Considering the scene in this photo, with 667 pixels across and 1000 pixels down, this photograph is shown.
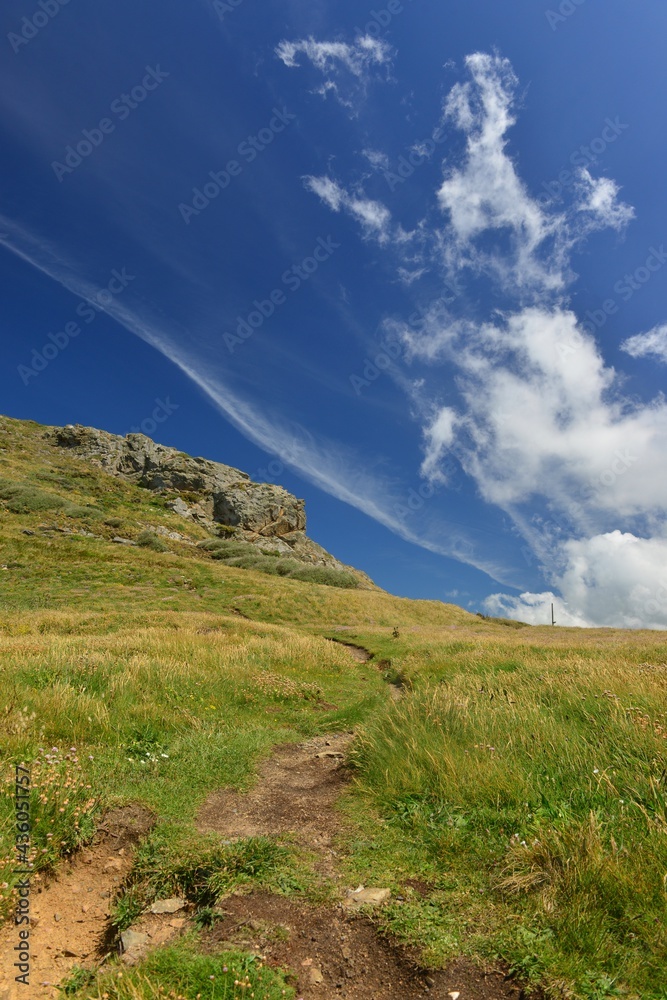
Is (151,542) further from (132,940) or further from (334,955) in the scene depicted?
(334,955)

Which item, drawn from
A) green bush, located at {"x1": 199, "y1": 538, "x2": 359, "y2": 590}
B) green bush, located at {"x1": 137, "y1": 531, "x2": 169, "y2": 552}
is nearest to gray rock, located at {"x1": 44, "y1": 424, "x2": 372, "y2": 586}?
green bush, located at {"x1": 199, "y1": 538, "x2": 359, "y2": 590}

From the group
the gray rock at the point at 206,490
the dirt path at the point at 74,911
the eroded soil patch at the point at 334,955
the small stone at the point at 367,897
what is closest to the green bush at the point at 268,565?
the gray rock at the point at 206,490

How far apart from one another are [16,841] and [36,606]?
25.1 m

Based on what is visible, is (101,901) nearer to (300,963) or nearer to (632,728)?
(300,963)

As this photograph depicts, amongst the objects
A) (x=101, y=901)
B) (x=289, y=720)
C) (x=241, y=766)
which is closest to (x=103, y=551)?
(x=289, y=720)

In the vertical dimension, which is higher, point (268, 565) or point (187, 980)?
point (268, 565)

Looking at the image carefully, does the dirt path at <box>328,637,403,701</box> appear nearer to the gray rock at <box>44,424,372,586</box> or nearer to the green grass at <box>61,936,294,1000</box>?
the green grass at <box>61,936,294,1000</box>

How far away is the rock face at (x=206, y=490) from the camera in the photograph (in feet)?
270

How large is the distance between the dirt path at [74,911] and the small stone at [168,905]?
19.3 inches

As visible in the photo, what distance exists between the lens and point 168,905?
4.47m

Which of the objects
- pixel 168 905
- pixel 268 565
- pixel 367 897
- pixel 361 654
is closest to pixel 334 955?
pixel 367 897

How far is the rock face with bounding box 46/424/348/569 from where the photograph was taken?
8219 centimetres

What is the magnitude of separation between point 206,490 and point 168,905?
87.2m

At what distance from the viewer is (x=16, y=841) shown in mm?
4805
